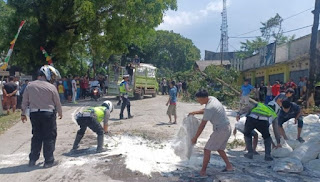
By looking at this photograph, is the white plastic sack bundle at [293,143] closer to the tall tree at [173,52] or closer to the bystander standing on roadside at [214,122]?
the bystander standing on roadside at [214,122]

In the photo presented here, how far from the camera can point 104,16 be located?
22.3 metres

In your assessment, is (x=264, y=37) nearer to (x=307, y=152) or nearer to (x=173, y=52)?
(x=173, y=52)

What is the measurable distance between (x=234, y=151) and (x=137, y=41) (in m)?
19.1

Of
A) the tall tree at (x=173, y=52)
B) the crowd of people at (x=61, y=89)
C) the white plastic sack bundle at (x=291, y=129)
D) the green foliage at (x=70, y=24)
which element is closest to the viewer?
the white plastic sack bundle at (x=291, y=129)

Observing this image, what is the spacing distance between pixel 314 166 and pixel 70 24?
62.0 ft

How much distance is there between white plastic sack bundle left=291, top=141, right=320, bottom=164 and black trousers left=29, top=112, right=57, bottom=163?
5062 millimetres

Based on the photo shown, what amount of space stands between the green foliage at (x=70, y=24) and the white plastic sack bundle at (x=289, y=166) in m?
16.0

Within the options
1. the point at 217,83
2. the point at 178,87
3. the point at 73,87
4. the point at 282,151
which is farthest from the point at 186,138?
the point at 178,87

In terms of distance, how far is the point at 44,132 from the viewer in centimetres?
650

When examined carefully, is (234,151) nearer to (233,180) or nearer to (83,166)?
(233,180)

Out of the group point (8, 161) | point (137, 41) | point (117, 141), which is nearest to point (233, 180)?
point (117, 141)

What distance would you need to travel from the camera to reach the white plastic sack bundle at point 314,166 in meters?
6.85

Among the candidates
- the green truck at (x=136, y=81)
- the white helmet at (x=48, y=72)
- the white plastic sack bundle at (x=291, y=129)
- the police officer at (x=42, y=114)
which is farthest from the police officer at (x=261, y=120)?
the green truck at (x=136, y=81)

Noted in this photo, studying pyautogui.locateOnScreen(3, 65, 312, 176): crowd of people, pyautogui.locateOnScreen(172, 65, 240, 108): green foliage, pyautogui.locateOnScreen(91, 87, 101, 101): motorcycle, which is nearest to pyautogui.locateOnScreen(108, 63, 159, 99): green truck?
pyautogui.locateOnScreen(91, 87, 101, 101): motorcycle
